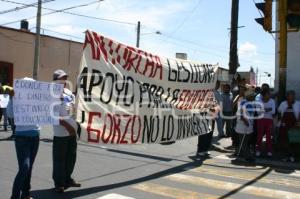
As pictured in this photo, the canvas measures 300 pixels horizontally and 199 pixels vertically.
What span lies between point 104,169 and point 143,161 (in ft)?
Answer: 4.37

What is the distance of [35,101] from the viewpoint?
6559mm

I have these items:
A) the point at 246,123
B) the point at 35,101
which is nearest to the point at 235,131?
the point at 246,123

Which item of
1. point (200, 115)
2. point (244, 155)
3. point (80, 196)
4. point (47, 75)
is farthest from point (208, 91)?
point (47, 75)

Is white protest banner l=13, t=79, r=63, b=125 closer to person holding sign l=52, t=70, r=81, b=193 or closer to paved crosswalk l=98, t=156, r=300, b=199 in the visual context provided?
person holding sign l=52, t=70, r=81, b=193

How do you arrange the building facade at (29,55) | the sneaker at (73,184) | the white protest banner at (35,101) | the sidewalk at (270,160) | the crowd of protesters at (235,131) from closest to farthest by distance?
the white protest banner at (35,101), the crowd of protesters at (235,131), the sneaker at (73,184), the sidewalk at (270,160), the building facade at (29,55)

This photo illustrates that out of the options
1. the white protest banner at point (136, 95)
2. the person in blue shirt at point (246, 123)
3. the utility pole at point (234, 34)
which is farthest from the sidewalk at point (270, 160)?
the utility pole at point (234, 34)

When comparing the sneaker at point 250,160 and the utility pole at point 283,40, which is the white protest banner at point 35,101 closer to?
the sneaker at point 250,160

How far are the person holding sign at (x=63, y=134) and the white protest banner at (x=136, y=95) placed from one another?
0.39m

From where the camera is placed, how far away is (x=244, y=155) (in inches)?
440

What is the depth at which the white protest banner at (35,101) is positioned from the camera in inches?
248

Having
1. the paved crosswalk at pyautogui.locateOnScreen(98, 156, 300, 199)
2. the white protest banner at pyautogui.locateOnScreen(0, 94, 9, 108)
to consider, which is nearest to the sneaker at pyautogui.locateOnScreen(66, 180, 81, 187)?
the paved crosswalk at pyautogui.locateOnScreen(98, 156, 300, 199)

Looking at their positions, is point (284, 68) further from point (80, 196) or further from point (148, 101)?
point (80, 196)

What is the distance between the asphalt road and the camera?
7.52 metres

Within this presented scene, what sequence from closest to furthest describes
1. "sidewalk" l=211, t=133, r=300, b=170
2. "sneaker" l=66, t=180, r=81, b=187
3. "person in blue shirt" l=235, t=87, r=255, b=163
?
"sneaker" l=66, t=180, r=81, b=187 → "sidewalk" l=211, t=133, r=300, b=170 → "person in blue shirt" l=235, t=87, r=255, b=163
